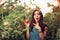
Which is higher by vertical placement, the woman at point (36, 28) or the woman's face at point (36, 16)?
the woman's face at point (36, 16)

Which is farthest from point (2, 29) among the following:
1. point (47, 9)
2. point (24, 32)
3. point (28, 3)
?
point (47, 9)

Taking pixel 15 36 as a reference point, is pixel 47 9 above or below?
above

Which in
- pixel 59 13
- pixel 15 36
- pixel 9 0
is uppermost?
pixel 9 0

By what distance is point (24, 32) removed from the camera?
56.1 inches

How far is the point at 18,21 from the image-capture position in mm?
1431

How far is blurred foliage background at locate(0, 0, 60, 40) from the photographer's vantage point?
4.65ft

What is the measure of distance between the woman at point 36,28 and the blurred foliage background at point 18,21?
0.03 meters

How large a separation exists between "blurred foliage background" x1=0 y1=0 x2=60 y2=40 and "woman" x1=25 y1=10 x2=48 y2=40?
3 centimetres

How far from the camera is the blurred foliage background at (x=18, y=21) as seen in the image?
1417mm

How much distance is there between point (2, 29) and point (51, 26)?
0.41 m

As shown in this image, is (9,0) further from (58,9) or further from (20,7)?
(58,9)

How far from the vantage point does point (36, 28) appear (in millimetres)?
1439

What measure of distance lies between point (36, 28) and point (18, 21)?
6.4 inches

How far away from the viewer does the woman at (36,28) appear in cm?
143
